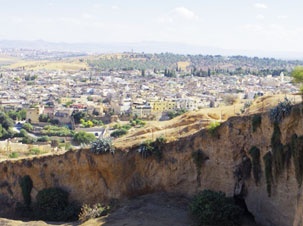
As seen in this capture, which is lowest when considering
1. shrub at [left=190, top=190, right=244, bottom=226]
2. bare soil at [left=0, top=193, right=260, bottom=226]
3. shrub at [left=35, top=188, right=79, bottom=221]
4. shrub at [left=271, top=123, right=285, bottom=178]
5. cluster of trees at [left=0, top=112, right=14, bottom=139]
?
cluster of trees at [left=0, top=112, right=14, bottom=139]

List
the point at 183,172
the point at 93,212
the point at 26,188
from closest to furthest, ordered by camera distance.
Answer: the point at 93,212
the point at 183,172
the point at 26,188

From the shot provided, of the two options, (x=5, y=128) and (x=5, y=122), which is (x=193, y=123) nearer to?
(x=5, y=128)

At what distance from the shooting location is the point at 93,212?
2220 centimetres

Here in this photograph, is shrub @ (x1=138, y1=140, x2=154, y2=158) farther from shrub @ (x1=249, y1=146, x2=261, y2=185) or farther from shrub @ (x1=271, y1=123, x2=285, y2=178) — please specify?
shrub @ (x1=271, y1=123, x2=285, y2=178)

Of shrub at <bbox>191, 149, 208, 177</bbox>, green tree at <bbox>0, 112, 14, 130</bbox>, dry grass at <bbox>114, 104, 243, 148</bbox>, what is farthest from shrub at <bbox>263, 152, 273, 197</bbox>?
green tree at <bbox>0, 112, 14, 130</bbox>

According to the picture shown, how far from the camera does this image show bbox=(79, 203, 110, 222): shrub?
22125 millimetres

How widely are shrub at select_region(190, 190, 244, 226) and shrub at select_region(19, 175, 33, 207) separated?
10.0m

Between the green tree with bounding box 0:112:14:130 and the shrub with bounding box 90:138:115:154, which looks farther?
the green tree with bounding box 0:112:14:130

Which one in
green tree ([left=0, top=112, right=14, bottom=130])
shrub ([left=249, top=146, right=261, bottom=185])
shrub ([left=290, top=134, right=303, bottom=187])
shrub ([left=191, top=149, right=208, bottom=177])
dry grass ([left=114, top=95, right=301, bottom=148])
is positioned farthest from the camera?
green tree ([left=0, top=112, right=14, bottom=130])

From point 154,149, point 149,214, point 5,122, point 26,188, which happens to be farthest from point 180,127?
point 5,122

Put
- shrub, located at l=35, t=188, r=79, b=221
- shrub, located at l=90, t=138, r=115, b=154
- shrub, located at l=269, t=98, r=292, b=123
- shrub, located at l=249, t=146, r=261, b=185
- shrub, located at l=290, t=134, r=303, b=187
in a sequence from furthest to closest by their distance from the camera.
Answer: shrub, located at l=90, t=138, r=115, b=154 < shrub, located at l=35, t=188, r=79, b=221 < shrub, located at l=249, t=146, r=261, b=185 < shrub, located at l=269, t=98, r=292, b=123 < shrub, located at l=290, t=134, r=303, b=187

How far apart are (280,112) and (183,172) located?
6180mm

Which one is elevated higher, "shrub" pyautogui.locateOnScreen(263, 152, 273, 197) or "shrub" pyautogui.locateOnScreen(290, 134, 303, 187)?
"shrub" pyautogui.locateOnScreen(290, 134, 303, 187)

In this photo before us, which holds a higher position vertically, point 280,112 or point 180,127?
point 280,112
